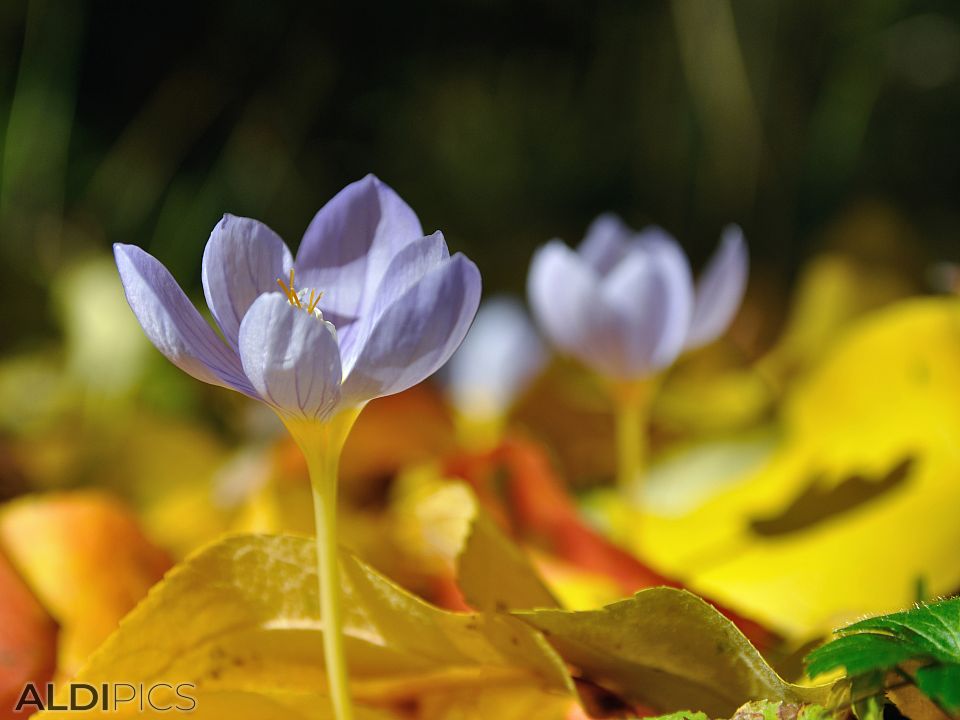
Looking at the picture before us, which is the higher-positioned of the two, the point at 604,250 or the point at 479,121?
the point at 479,121

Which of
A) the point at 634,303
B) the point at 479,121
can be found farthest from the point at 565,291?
the point at 479,121

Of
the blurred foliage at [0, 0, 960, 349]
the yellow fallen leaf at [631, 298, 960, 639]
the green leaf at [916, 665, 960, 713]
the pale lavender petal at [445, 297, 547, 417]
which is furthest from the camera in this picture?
the blurred foliage at [0, 0, 960, 349]

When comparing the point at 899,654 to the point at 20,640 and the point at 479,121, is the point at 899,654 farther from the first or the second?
the point at 479,121

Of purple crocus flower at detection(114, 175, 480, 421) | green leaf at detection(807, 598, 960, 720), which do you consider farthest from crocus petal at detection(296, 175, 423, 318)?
green leaf at detection(807, 598, 960, 720)

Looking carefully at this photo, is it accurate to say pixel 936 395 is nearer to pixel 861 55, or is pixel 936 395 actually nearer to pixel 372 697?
pixel 372 697

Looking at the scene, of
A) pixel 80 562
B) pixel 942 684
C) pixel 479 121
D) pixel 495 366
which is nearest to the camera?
pixel 942 684

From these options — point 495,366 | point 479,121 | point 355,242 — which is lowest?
point 355,242

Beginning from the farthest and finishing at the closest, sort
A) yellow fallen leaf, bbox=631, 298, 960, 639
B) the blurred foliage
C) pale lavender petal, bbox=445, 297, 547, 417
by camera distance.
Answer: the blurred foliage
pale lavender petal, bbox=445, 297, 547, 417
yellow fallen leaf, bbox=631, 298, 960, 639

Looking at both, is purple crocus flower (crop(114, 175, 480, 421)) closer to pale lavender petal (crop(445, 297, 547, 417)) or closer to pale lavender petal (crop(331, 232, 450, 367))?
pale lavender petal (crop(331, 232, 450, 367))

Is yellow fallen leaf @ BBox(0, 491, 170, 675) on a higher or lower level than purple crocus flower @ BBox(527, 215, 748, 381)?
lower
